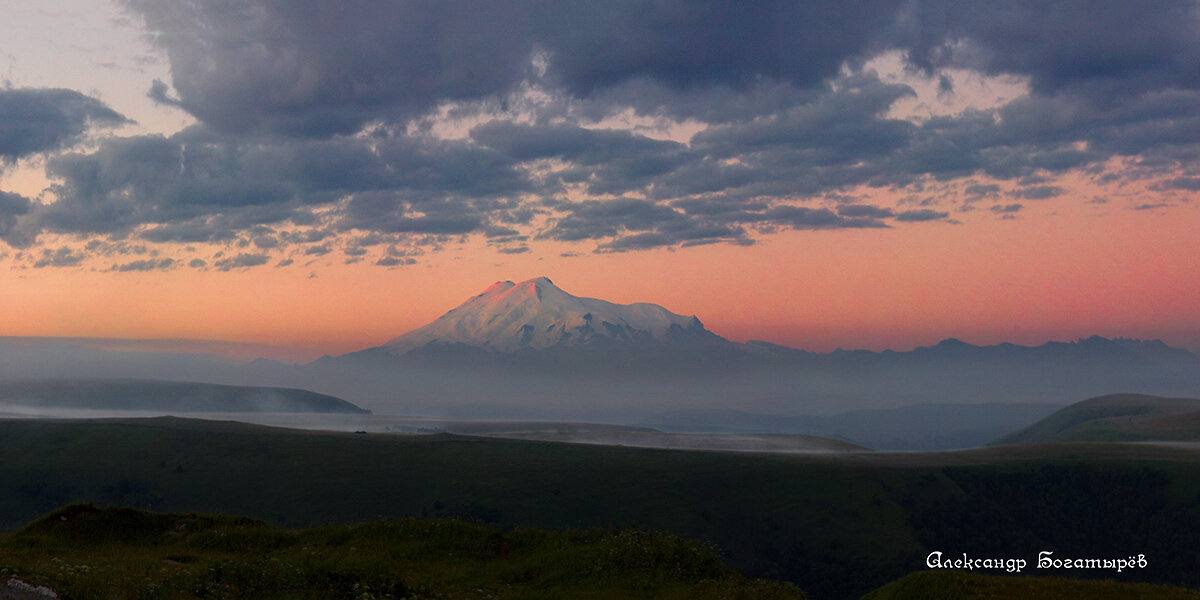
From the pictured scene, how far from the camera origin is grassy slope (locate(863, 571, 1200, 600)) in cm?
3303

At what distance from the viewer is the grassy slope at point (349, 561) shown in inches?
1204

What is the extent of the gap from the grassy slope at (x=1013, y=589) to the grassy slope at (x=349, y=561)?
4.98m

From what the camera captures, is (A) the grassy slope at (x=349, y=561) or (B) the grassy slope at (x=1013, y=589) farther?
(B) the grassy slope at (x=1013, y=589)

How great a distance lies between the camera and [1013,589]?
3434 cm

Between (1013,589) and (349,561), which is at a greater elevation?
(349,561)

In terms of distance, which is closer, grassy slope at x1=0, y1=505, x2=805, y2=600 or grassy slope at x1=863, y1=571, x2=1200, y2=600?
grassy slope at x1=0, y1=505, x2=805, y2=600

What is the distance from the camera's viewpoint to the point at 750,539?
572 ft

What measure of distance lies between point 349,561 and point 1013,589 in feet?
92.4

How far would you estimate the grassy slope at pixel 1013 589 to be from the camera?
33031 mm

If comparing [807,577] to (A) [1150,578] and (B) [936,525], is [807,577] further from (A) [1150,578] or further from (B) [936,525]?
(A) [1150,578]

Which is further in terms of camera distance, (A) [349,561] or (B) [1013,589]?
(A) [349,561]

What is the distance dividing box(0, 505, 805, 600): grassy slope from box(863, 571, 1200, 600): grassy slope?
4.98 m

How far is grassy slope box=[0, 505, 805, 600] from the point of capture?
3059 cm

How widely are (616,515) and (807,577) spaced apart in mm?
44858
